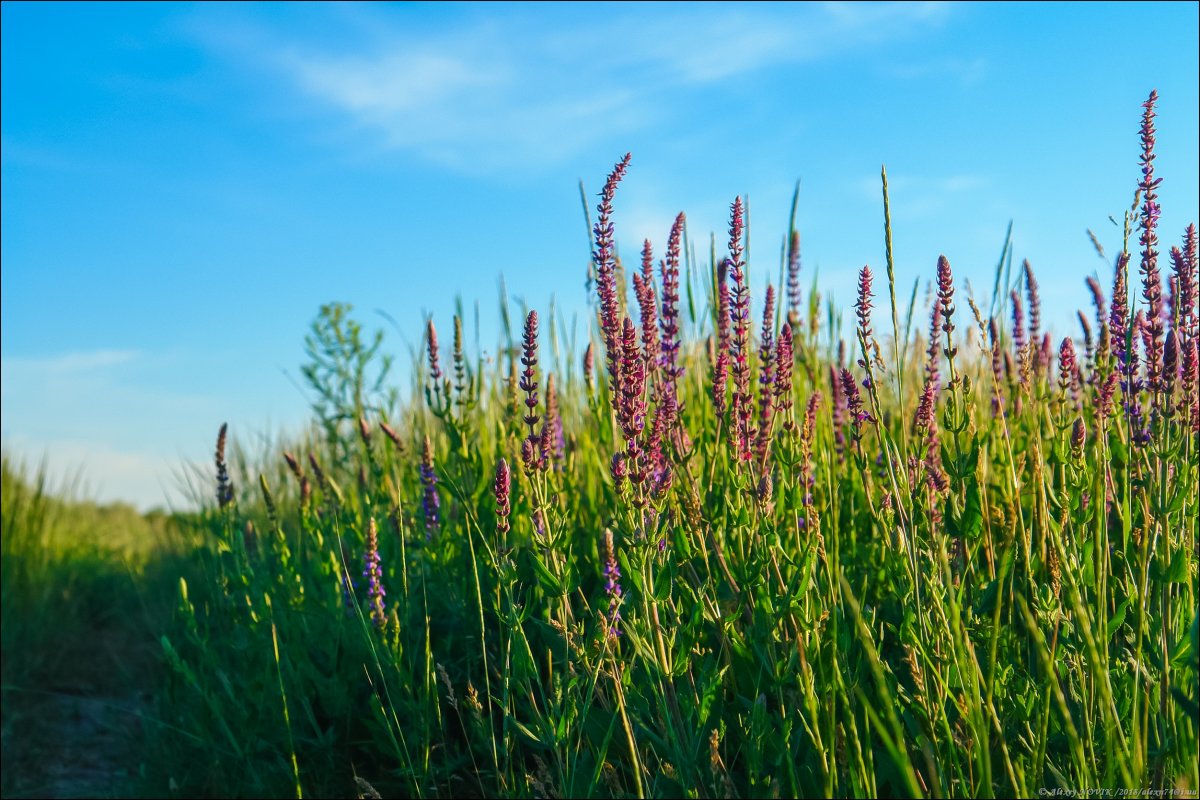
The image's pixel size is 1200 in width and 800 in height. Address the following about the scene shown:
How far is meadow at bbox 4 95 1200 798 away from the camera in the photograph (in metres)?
1.87

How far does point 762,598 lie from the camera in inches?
79.7

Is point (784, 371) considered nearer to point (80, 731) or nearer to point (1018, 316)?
point (1018, 316)

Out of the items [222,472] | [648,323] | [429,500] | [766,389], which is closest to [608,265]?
[648,323]

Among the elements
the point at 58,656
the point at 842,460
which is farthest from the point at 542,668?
the point at 58,656

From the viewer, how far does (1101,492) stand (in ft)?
6.05

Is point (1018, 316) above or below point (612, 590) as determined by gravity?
above

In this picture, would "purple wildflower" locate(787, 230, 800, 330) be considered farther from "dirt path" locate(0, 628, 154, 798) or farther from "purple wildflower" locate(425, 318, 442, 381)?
"dirt path" locate(0, 628, 154, 798)

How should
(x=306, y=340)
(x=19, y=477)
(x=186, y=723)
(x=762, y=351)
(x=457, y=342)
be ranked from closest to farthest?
(x=762, y=351), (x=457, y=342), (x=186, y=723), (x=306, y=340), (x=19, y=477)

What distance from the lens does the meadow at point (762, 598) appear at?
6.12 feet

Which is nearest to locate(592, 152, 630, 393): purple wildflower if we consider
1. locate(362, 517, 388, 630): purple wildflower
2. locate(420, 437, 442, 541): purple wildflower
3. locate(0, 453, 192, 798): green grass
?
locate(362, 517, 388, 630): purple wildflower

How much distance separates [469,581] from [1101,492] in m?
1.88

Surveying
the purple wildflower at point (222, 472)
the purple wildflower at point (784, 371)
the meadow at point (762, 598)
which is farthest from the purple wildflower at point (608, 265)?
the purple wildflower at point (222, 472)

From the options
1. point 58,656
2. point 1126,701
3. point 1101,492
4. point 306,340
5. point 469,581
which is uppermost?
point 306,340

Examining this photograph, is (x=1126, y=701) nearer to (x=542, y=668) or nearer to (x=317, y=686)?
(x=542, y=668)
